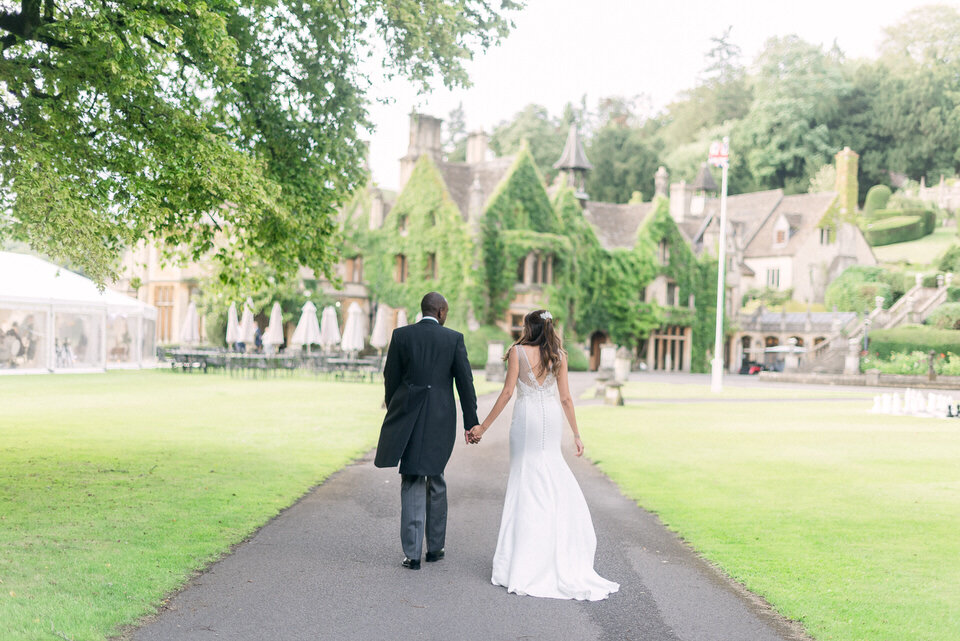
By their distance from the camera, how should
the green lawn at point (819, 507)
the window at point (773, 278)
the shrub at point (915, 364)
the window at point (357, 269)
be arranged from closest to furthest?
the green lawn at point (819, 507) → the shrub at point (915, 364) → the window at point (357, 269) → the window at point (773, 278)

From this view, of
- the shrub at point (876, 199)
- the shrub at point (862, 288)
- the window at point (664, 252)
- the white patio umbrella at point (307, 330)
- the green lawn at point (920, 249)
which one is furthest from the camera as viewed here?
the shrub at point (876, 199)

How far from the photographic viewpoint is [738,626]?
5562 millimetres

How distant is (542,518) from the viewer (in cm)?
633

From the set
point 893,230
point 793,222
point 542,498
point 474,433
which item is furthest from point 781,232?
point 542,498

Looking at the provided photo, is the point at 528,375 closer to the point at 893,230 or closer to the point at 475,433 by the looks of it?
the point at 475,433

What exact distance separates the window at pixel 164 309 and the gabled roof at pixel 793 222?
4240 centimetres

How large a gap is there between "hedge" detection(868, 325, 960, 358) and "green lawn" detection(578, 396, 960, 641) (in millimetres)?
31260

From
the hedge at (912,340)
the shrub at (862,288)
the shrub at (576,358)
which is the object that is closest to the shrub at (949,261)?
the shrub at (862,288)

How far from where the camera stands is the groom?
6824 mm

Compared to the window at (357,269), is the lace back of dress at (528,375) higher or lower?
lower

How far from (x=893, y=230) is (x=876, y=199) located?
3248mm

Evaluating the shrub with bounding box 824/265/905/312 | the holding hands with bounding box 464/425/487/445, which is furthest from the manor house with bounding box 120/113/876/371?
the holding hands with bounding box 464/425/487/445

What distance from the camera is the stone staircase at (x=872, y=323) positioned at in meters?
50.6

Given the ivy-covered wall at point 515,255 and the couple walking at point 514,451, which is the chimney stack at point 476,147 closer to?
the ivy-covered wall at point 515,255
